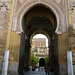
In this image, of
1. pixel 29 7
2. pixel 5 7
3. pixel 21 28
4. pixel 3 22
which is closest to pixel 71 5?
pixel 29 7

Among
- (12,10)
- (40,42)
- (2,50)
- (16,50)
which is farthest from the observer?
(40,42)

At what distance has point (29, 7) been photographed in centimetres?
659

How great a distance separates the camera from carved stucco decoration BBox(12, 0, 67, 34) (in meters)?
6.18

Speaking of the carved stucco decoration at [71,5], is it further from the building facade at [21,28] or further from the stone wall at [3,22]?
the stone wall at [3,22]

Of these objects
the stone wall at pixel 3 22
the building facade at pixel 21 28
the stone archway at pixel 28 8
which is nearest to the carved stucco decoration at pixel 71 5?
the building facade at pixel 21 28

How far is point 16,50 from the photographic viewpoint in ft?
19.5

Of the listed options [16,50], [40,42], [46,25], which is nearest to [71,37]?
[16,50]

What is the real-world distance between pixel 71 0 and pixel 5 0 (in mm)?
4264

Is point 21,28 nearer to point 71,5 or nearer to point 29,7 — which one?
point 29,7

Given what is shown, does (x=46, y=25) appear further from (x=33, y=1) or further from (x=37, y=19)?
(x=33, y=1)

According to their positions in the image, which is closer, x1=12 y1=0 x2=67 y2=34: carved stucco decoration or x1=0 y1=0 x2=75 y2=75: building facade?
x1=0 y1=0 x2=75 y2=75: building facade

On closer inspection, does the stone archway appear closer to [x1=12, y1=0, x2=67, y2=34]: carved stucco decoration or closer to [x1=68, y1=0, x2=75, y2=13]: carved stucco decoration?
[x1=12, y1=0, x2=67, y2=34]: carved stucco decoration

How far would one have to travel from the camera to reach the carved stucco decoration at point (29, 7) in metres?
6.18

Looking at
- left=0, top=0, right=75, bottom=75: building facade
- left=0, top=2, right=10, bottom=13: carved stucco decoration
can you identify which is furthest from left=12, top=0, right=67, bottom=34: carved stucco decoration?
left=0, top=2, right=10, bottom=13: carved stucco decoration
